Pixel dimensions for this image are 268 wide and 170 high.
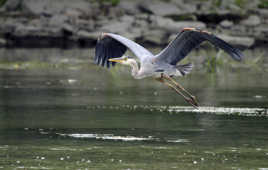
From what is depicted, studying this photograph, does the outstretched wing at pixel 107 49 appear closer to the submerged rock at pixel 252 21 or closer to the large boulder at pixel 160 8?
the submerged rock at pixel 252 21

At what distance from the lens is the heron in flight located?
13.6 meters

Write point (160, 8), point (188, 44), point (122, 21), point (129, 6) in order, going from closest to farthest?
point (188, 44) < point (122, 21) < point (160, 8) < point (129, 6)

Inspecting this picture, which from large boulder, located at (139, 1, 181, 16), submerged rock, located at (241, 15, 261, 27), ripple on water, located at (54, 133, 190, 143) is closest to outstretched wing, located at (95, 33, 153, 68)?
ripple on water, located at (54, 133, 190, 143)

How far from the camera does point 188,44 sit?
46.3 feet

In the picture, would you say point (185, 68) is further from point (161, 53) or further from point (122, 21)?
point (122, 21)

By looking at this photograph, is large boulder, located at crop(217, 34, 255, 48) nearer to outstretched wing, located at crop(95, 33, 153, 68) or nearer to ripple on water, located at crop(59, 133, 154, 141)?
outstretched wing, located at crop(95, 33, 153, 68)

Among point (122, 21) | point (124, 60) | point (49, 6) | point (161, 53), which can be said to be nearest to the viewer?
point (161, 53)

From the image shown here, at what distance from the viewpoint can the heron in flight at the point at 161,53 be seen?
13.6m

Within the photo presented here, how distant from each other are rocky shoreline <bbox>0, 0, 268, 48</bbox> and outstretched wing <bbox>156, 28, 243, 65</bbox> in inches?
1059

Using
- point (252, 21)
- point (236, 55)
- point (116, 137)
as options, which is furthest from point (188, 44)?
point (252, 21)

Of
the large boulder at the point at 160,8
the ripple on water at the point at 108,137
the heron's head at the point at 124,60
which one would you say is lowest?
the ripple on water at the point at 108,137

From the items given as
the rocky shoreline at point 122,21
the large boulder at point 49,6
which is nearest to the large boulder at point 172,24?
the rocky shoreline at point 122,21

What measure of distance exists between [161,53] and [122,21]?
3190 cm

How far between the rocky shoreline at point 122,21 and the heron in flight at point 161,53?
25879 millimetres
